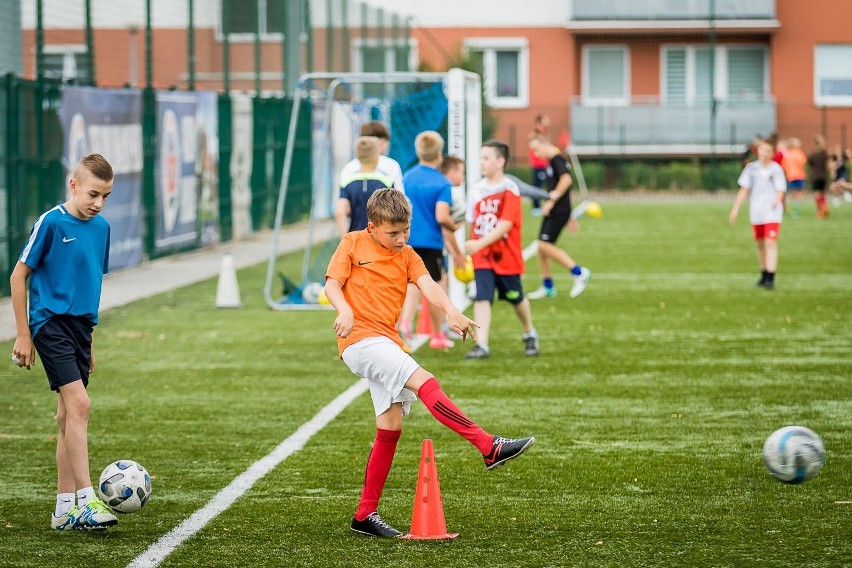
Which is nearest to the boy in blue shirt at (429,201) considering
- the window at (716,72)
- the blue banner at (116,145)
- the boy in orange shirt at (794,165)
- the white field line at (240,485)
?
the white field line at (240,485)

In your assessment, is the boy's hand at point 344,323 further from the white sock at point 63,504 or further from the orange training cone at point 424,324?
the orange training cone at point 424,324

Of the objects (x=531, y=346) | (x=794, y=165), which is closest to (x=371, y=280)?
(x=531, y=346)

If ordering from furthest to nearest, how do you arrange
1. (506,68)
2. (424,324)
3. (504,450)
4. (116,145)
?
1. (506,68)
2. (116,145)
3. (424,324)
4. (504,450)

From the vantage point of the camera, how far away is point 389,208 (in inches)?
247

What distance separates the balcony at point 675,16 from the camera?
44.7 meters

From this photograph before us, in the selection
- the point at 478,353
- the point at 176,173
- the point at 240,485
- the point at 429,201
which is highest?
the point at 176,173

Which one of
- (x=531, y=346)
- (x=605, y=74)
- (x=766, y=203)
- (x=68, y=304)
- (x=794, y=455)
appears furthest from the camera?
(x=605, y=74)

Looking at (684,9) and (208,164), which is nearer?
(208,164)

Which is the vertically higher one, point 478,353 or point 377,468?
point 377,468

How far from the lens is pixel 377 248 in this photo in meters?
6.46

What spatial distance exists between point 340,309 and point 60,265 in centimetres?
135

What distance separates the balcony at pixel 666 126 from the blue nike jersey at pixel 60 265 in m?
38.7

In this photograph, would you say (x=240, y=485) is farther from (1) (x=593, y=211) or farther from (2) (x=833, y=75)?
(2) (x=833, y=75)

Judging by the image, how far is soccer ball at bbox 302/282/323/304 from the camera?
16.0 m
